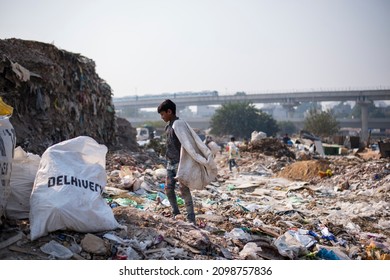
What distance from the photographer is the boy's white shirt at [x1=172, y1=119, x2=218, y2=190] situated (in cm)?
417

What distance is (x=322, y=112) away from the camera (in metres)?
43.8

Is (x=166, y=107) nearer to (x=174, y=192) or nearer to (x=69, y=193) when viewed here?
(x=174, y=192)

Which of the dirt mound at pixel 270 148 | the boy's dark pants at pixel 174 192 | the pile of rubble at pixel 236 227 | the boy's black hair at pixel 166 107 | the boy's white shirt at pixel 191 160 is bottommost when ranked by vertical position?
the dirt mound at pixel 270 148

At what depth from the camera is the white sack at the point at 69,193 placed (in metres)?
3.16

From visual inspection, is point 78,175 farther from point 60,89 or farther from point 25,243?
point 60,89

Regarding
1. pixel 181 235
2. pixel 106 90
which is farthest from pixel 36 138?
pixel 181 235

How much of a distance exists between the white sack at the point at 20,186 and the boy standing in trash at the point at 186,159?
1349 mm

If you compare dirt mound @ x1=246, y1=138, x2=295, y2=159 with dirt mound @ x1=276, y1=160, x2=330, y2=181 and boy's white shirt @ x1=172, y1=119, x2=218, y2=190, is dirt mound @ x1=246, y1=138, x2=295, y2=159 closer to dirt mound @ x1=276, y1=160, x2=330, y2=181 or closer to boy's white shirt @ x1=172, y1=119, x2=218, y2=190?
dirt mound @ x1=276, y1=160, x2=330, y2=181

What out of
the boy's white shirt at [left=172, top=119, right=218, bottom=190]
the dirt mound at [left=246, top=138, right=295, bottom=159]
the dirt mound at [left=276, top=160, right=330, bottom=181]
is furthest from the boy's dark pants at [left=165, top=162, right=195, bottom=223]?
the dirt mound at [left=246, top=138, right=295, bottom=159]

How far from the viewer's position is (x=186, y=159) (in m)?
4.23

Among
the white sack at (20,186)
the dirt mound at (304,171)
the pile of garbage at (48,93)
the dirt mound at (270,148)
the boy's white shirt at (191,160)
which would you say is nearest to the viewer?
the white sack at (20,186)

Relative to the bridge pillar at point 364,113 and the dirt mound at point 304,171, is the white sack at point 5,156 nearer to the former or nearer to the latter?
the dirt mound at point 304,171

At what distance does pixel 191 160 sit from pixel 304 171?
330 inches

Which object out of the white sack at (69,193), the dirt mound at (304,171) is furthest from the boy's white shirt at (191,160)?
the dirt mound at (304,171)
